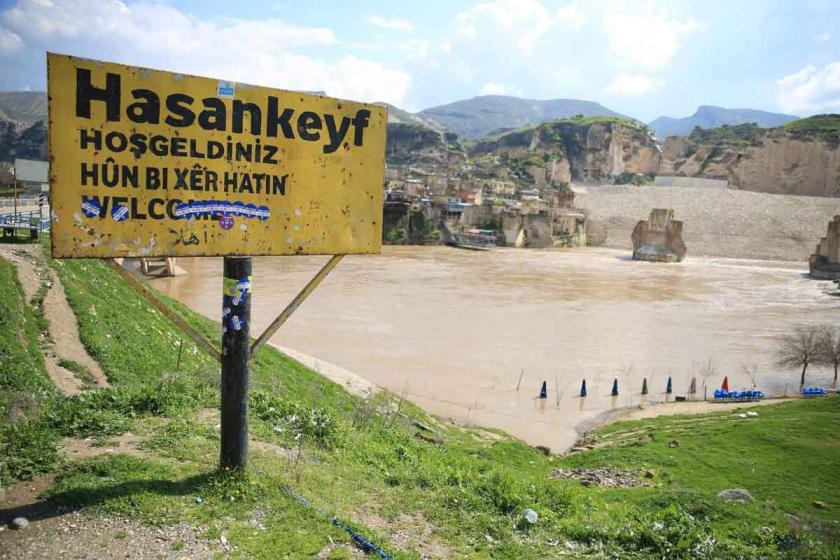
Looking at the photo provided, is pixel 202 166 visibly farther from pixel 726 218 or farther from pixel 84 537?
pixel 726 218

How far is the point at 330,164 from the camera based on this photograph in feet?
20.9

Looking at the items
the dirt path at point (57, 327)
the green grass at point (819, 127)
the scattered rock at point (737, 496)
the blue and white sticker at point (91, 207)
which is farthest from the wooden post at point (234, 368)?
the green grass at point (819, 127)

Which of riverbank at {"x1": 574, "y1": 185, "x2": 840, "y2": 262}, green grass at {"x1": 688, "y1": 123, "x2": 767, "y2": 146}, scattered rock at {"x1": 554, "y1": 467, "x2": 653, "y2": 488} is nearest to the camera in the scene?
scattered rock at {"x1": 554, "y1": 467, "x2": 653, "y2": 488}

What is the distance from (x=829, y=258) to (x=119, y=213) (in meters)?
75.9

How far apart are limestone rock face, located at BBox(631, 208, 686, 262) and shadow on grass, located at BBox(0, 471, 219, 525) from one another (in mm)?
76208

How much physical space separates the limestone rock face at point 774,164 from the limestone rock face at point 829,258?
63.0 metres

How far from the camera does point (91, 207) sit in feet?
17.3

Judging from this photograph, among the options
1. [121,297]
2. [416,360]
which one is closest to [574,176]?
[416,360]

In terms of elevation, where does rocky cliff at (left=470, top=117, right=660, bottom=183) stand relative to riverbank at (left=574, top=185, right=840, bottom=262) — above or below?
above

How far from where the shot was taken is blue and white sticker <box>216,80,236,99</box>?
224 inches

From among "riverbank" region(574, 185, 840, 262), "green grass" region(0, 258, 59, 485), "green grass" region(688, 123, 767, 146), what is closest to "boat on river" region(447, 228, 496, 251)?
"riverbank" region(574, 185, 840, 262)

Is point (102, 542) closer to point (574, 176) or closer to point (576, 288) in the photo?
point (576, 288)

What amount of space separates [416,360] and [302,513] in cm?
2054

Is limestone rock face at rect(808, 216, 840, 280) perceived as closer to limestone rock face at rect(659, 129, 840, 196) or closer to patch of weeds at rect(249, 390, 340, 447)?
limestone rock face at rect(659, 129, 840, 196)
